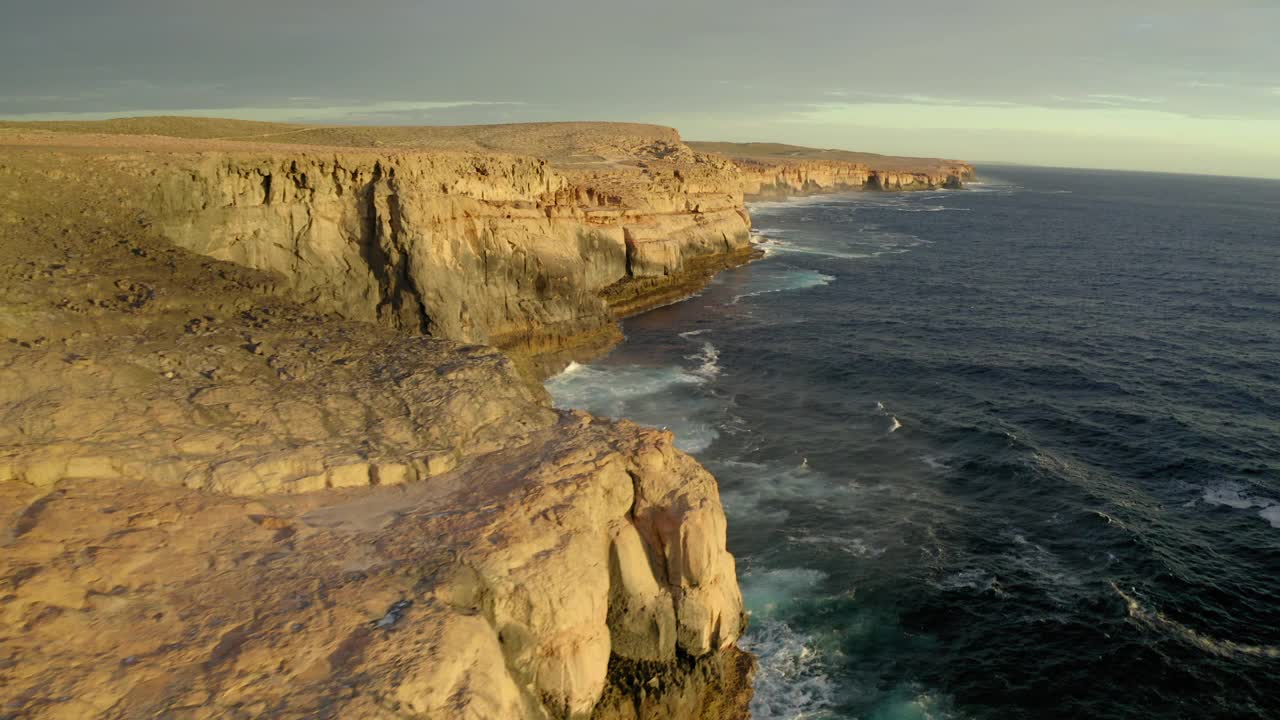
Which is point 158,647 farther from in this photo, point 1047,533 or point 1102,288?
point 1102,288

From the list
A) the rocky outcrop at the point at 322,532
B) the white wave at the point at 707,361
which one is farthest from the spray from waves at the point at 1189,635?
the white wave at the point at 707,361

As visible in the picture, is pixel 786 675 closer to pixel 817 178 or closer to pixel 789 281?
pixel 789 281

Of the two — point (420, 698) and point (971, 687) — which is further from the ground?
point (420, 698)

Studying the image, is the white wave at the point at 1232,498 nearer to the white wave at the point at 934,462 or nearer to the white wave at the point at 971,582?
the white wave at the point at 934,462

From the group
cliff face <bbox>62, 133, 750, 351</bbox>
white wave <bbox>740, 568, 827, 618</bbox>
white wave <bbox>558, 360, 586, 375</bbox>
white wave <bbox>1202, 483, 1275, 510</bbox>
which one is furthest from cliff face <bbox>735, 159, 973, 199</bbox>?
white wave <bbox>740, 568, 827, 618</bbox>

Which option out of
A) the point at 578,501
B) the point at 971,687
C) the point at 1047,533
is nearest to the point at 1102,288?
the point at 1047,533

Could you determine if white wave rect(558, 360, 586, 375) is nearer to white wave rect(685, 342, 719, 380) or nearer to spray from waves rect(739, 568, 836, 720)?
white wave rect(685, 342, 719, 380)

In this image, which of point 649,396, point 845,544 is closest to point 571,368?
Answer: point 649,396
